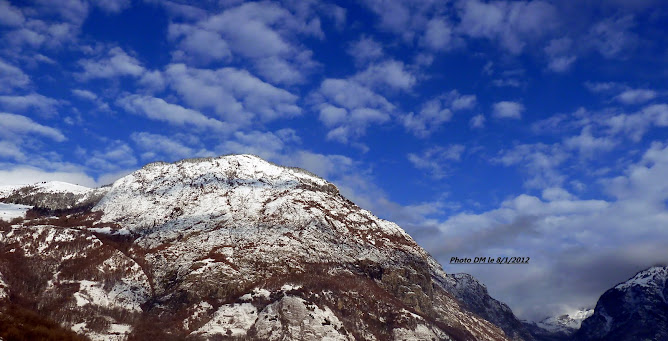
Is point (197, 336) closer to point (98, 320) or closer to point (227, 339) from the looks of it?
point (227, 339)

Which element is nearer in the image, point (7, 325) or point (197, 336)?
point (7, 325)

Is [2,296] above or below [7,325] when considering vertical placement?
above

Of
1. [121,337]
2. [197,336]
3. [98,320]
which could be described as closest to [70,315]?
[98,320]

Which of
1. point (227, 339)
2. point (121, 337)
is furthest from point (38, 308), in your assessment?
point (227, 339)

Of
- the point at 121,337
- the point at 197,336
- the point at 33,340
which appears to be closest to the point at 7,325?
the point at 33,340

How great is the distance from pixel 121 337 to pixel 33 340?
6812 centimetres

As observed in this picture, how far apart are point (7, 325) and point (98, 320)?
66.9 metres

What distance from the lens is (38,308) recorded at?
197 m

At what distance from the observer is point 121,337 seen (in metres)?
193

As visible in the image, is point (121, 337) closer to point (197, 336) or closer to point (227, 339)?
point (197, 336)

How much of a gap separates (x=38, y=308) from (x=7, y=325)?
70.3m

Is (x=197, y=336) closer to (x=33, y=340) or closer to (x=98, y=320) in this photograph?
(x=98, y=320)

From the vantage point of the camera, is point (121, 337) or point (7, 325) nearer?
point (7, 325)

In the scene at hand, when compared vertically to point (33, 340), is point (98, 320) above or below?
above
